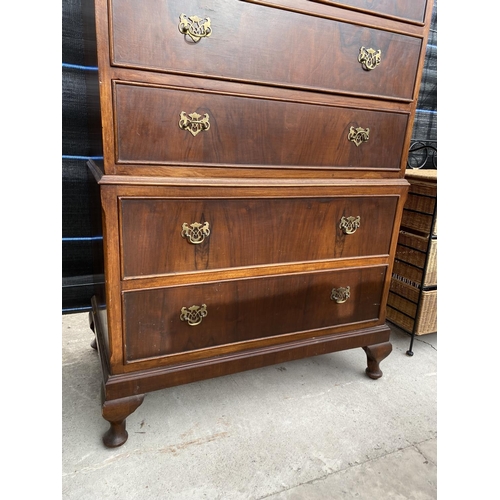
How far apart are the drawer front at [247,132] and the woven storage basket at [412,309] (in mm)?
695

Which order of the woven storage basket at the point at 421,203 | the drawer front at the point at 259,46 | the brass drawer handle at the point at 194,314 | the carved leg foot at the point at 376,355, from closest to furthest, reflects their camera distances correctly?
the drawer front at the point at 259,46 < the brass drawer handle at the point at 194,314 < the carved leg foot at the point at 376,355 < the woven storage basket at the point at 421,203

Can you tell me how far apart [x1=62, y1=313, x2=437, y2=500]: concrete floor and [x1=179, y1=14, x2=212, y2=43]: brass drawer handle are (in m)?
1.15

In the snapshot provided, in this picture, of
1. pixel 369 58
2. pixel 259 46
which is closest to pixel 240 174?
pixel 259 46

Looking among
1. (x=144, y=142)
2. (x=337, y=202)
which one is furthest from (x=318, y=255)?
(x=144, y=142)

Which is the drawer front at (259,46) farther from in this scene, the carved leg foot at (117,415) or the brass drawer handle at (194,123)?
the carved leg foot at (117,415)

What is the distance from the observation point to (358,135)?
1289 millimetres

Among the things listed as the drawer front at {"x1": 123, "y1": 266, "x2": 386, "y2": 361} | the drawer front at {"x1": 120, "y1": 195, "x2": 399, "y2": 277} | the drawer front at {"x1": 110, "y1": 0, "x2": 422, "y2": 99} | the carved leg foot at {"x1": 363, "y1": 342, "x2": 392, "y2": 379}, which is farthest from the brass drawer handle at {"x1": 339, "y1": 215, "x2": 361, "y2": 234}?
the carved leg foot at {"x1": 363, "y1": 342, "x2": 392, "y2": 379}

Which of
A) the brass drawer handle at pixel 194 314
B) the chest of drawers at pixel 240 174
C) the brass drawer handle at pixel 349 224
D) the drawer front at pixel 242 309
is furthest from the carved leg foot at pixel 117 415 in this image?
the brass drawer handle at pixel 349 224

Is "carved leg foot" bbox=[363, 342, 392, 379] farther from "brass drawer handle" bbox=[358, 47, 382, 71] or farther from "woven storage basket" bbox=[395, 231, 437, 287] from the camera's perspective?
"brass drawer handle" bbox=[358, 47, 382, 71]

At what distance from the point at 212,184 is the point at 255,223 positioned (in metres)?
0.19

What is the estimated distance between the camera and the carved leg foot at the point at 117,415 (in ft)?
3.90

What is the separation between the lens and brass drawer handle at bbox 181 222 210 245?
1.14 metres

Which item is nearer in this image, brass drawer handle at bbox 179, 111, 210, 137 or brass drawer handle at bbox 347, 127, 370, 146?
brass drawer handle at bbox 179, 111, 210, 137

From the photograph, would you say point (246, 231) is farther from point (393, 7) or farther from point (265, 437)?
point (393, 7)
